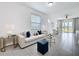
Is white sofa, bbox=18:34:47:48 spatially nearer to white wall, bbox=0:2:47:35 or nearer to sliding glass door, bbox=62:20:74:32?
white wall, bbox=0:2:47:35

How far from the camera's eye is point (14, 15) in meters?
2.73

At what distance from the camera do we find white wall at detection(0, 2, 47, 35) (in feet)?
8.37

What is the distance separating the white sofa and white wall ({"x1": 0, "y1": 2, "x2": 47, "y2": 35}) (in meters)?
0.38

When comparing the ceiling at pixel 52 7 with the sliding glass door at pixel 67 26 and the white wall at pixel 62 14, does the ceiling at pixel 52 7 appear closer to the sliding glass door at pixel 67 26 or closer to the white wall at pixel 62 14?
the white wall at pixel 62 14

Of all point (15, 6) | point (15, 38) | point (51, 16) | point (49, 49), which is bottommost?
point (49, 49)

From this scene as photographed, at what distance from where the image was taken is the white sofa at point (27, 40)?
296 centimetres

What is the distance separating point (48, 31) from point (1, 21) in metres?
1.93

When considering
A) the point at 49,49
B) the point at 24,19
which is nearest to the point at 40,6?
the point at 24,19

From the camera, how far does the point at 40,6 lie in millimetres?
2787

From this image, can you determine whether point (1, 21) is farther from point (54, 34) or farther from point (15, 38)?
point (54, 34)

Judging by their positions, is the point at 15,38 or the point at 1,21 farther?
the point at 15,38

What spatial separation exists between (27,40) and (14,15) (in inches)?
49.5

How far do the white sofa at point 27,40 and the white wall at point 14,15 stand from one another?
378mm

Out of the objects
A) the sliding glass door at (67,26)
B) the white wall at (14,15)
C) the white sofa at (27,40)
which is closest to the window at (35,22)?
the white wall at (14,15)
